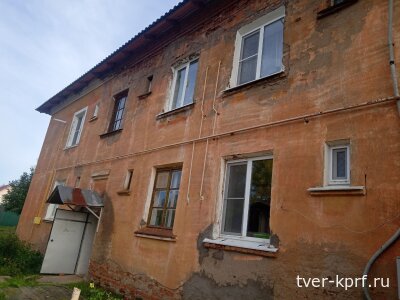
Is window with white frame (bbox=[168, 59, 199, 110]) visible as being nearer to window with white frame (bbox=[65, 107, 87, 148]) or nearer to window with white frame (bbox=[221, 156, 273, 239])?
window with white frame (bbox=[221, 156, 273, 239])

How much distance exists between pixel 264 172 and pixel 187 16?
17.1 ft

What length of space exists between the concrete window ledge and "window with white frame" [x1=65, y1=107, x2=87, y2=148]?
10282 millimetres

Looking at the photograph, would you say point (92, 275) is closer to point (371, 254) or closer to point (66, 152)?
point (66, 152)

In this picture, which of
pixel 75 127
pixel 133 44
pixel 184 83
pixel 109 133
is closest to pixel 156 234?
pixel 184 83

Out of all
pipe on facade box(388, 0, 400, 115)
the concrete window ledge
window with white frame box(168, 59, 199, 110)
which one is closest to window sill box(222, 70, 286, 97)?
window with white frame box(168, 59, 199, 110)

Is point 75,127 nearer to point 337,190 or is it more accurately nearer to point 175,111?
point 175,111

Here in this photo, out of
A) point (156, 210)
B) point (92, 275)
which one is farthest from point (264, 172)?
point (92, 275)

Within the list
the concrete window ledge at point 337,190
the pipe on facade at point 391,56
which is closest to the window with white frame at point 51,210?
the concrete window ledge at point 337,190

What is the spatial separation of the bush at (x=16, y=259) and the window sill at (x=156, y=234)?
14.3ft

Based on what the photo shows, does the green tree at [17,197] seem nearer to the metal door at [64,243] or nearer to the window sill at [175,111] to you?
the metal door at [64,243]

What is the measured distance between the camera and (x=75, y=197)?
8070 millimetres

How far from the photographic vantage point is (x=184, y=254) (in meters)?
5.54

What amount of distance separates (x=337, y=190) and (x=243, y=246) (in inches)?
66.5

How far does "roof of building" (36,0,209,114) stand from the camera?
7832 mm
